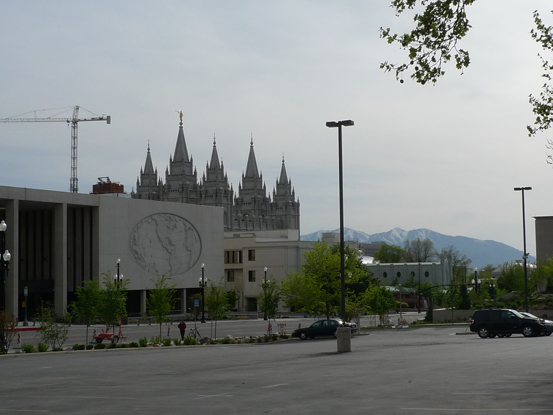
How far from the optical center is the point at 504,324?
37312 millimetres

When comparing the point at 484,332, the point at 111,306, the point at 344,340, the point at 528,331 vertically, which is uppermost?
the point at 111,306

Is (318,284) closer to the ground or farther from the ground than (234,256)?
closer to the ground

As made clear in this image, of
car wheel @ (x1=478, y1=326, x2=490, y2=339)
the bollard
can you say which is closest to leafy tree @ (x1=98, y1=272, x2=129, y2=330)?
the bollard

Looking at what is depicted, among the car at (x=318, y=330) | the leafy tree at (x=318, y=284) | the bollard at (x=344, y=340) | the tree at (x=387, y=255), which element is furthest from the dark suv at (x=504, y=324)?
the tree at (x=387, y=255)

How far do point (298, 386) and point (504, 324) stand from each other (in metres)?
25.2

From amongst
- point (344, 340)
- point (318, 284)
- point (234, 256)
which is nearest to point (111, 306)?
point (318, 284)

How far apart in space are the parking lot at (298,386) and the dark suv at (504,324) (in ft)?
45.5

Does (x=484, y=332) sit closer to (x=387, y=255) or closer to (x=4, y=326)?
(x=4, y=326)

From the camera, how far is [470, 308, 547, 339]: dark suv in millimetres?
36688

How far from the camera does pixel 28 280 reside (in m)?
74.8

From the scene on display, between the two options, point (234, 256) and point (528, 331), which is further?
point (234, 256)

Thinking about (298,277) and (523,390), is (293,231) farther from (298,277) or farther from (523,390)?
(523,390)

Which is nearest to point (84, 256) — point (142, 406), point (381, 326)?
point (381, 326)

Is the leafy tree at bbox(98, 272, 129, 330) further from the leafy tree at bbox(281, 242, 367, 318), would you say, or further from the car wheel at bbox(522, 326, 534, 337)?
the car wheel at bbox(522, 326, 534, 337)
